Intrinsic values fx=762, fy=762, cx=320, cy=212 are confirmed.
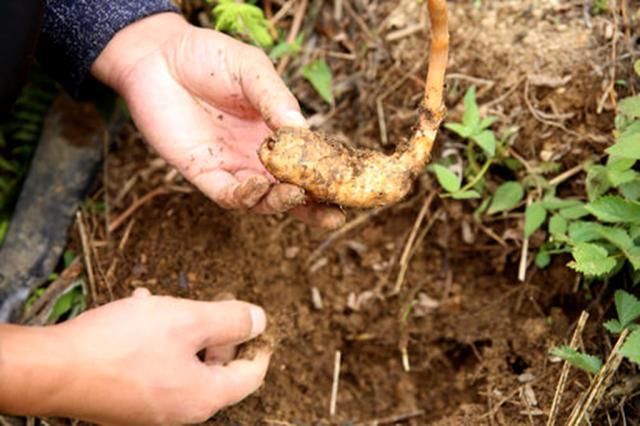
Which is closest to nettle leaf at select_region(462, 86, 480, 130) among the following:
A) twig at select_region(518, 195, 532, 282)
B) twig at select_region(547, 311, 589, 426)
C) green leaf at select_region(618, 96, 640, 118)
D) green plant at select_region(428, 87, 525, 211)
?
green plant at select_region(428, 87, 525, 211)

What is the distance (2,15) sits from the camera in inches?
63.6

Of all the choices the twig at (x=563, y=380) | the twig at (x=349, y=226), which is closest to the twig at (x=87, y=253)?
the twig at (x=349, y=226)

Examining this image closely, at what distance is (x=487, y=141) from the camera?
2.19m

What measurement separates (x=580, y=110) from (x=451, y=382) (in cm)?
91

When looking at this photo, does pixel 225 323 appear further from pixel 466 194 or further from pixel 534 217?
pixel 534 217

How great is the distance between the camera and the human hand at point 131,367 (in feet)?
5.34

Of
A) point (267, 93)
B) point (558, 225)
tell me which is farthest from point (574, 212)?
point (267, 93)

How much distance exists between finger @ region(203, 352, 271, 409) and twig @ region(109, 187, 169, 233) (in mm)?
704

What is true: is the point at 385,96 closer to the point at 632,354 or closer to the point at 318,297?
the point at 318,297

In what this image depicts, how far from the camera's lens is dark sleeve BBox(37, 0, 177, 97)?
2.22 meters

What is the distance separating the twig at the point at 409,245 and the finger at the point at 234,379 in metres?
0.55

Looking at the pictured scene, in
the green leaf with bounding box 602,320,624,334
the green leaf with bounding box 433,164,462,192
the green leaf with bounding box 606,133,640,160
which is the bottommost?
the green leaf with bounding box 602,320,624,334

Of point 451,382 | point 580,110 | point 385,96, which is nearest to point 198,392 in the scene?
point 451,382

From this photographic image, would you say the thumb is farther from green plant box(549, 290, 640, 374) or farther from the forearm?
green plant box(549, 290, 640, 374)
